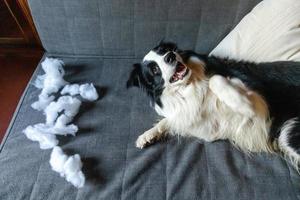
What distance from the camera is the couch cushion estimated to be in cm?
117

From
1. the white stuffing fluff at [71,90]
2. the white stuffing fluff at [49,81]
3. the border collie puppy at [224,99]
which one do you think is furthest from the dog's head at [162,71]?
the white stuffing fluff at [49,81]

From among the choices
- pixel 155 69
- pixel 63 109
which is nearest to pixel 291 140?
pixel 155 69

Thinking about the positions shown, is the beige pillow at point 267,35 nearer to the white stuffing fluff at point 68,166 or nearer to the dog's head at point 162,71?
the dog's head at point 162,71

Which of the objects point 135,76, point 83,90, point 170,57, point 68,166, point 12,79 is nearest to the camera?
point 68,166

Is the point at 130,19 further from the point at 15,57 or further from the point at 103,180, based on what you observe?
the point at 15,57

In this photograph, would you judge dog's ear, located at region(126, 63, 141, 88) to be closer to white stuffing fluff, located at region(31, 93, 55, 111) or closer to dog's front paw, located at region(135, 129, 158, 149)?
dog's front paw, located at region(135, 129, 158, 149)

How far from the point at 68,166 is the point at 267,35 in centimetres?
116

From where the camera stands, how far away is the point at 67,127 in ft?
4.64

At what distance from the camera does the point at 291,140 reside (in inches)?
49.8

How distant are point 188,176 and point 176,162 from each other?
87 millimetres

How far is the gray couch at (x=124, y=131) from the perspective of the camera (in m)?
1.18

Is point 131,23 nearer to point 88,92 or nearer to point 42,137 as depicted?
point 88,92

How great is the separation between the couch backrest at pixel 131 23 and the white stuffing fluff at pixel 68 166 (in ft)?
2.42

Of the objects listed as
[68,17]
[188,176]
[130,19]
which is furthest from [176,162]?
[68,17]
